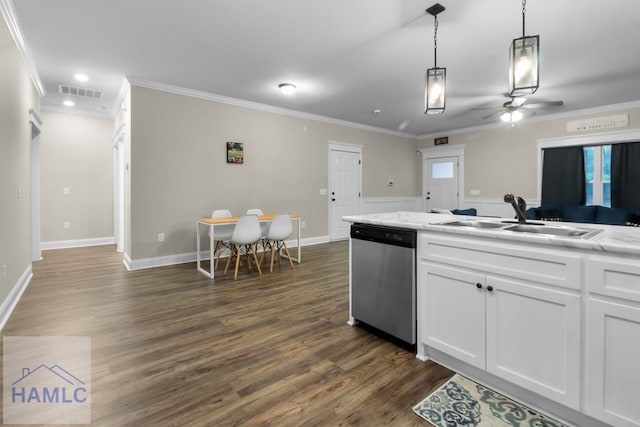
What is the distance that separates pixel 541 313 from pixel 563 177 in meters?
6.07

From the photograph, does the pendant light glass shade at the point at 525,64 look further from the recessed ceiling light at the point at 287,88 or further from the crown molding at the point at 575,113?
the crown molding at the point at 575,113

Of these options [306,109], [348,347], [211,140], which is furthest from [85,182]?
[348,347]

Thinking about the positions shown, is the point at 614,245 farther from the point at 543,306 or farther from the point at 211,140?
the point at 211,140

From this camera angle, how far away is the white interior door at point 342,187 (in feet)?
22.2

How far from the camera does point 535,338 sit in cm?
153

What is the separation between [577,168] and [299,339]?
21.4 feet

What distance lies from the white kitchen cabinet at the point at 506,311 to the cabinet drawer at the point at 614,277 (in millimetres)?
54

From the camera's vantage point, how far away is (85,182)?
20.2 ft

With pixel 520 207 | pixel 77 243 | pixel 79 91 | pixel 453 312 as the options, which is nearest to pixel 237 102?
pixel 79 91

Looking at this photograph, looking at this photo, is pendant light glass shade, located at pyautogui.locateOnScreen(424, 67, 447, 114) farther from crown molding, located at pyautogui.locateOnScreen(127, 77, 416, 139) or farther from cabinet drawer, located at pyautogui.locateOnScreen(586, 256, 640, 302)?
crown molding, located at pyautogui.locateOnScreen(127, 77, 416, 139)

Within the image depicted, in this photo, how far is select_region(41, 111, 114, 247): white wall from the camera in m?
5.79

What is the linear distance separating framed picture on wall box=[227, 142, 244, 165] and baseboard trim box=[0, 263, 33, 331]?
9.82ft

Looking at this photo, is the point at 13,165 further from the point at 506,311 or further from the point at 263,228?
the point at 506,311

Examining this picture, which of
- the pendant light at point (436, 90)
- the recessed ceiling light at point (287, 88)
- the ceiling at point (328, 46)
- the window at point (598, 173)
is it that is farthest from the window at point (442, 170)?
the pendant light at point (436, 90)
